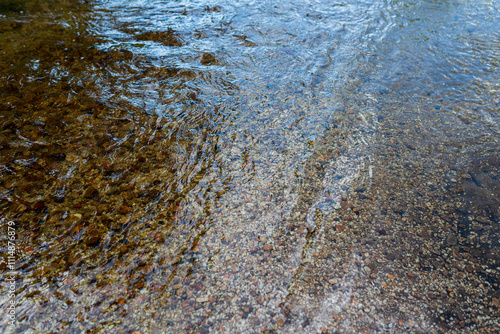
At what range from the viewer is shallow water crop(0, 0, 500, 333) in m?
2.76

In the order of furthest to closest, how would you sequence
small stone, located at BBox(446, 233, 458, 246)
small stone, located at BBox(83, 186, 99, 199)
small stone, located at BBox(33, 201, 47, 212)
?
small stone, located at BBox(83, 186, 99, 199) → small stone, located at BBox(33, 201, 47, 212) → small stone, located at BBox(446, 233, 458, 246)

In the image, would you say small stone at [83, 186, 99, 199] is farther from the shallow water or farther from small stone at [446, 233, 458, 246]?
small stone at [446, 233, 458, 246]

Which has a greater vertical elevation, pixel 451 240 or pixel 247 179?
pixel 247 179

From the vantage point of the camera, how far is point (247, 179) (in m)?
3.93

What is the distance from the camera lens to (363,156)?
4348 mm

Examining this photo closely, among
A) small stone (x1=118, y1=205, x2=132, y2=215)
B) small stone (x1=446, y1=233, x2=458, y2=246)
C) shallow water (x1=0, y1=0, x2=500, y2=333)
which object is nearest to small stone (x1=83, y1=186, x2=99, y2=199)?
shallow water (x1=0, y1=0, x2=500, y2=333)

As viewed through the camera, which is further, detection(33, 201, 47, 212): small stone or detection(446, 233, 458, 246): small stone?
detection(33, 201, 47, 212): small stone


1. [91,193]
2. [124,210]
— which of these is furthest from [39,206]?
[124,210]

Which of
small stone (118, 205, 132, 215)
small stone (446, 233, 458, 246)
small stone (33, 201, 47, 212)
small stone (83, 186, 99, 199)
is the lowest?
small stone (446, 233, 458, 246)

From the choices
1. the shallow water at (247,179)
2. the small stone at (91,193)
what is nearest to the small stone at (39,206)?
the shallow water at (247,179)

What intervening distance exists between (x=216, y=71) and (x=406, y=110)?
4073 millimetres

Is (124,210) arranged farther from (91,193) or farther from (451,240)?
(451,240)

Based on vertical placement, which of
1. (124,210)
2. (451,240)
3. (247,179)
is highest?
(247,179)

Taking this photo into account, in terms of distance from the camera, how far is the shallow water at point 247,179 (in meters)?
2.76
